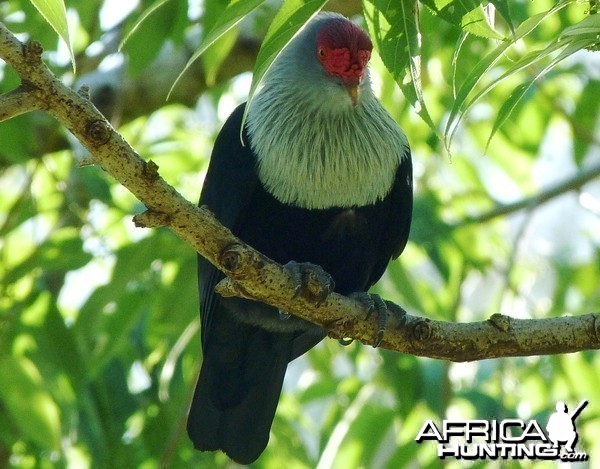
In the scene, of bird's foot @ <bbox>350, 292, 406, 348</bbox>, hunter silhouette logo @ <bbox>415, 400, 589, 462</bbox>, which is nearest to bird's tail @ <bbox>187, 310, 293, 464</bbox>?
hunter silhouette logo @ <bbox>415, 400, 589, 462</bbox>

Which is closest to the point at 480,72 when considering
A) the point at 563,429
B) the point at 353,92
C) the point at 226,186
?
A: the point at 353,92

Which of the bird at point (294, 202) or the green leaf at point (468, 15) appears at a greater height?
the bird at point (294, 202)

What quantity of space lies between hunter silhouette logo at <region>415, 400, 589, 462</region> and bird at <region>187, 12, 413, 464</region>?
25.8 inches

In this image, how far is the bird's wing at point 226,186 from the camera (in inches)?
139

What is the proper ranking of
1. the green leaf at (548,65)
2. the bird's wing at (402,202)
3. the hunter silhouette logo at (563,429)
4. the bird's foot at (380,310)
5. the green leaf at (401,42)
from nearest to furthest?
1. the green leaf at (548,65)
2. the green leaf at (401,42)
3. the bird's foot at (380,310)
4. the hunter silhouette logo at (563,429)
5. the bird's wing at (402,202)

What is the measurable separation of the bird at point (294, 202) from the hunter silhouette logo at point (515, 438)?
66cm

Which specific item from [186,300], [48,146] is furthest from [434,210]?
[48,146]

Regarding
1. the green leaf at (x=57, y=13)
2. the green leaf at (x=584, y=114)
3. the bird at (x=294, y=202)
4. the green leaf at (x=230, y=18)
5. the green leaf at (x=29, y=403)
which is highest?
the green leaf at (x=584, y=114)

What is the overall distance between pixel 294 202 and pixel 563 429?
1.26m

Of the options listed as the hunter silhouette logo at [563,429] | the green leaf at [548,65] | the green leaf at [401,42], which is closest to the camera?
the green leaf at [548,65]

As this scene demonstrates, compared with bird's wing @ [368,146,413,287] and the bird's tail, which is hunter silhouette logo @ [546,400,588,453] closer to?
bird's wing @ [368,146,413,287]

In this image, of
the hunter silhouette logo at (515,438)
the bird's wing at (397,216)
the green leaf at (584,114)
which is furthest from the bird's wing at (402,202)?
the green leaf at (584,114)

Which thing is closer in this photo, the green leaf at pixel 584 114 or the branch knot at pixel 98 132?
the branch knot at pixel 98 132

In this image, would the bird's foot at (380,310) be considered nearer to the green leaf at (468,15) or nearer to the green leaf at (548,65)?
the green leaf at (548,65)
